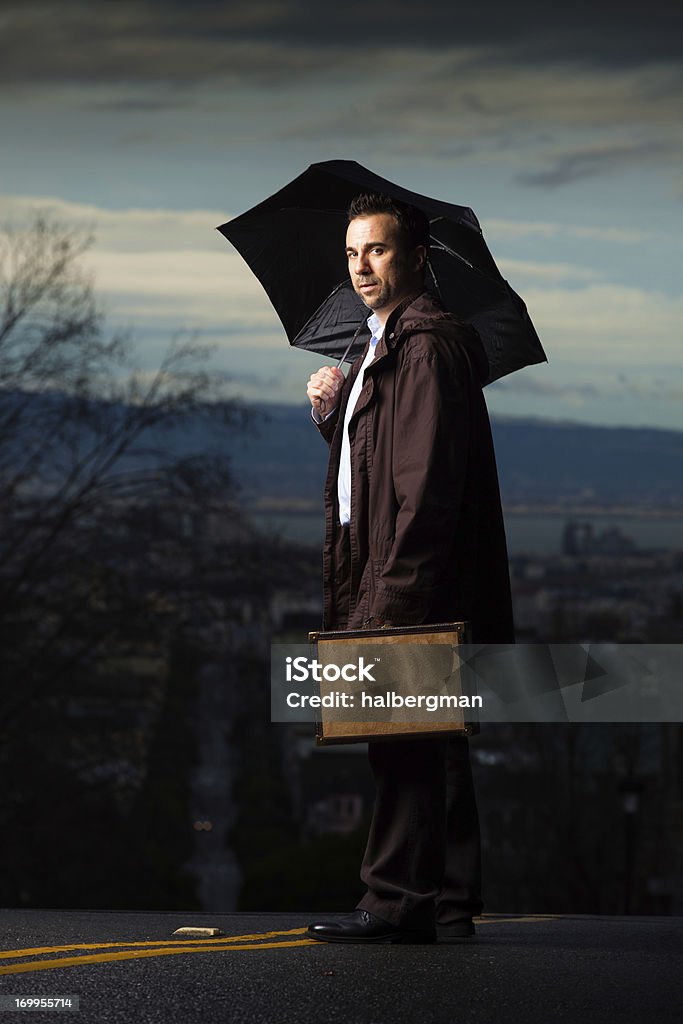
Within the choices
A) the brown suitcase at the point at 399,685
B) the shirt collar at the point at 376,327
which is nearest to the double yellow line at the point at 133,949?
the brown suitcase at the point at 399,685

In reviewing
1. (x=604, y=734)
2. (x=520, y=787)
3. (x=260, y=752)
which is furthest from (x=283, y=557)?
A: (x=604, y=734)

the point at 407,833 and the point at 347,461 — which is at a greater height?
the point at 347,461

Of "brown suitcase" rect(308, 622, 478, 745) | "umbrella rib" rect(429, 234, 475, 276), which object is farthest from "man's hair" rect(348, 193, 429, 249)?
"brown suitcase" rect(308, 622, 478, 745)

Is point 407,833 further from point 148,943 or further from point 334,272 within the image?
point 334,272

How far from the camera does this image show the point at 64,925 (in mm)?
5195

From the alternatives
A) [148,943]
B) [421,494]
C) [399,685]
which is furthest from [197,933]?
[421,494]

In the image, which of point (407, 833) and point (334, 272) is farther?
point (334, 272)

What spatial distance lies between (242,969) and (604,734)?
Answer: 3828 cm

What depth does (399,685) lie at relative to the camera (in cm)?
408

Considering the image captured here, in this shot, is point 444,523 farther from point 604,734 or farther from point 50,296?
point 604,734

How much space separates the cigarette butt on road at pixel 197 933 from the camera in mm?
4871

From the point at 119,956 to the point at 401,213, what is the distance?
203 centimetres

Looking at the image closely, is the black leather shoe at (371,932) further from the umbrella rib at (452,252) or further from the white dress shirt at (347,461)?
the umbrella rib at (452,252)

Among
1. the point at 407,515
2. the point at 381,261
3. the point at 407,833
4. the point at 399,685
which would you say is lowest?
the point at 407,833
